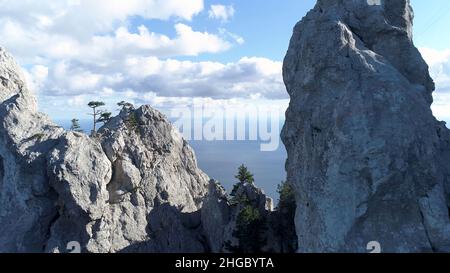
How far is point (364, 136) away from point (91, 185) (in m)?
34.9

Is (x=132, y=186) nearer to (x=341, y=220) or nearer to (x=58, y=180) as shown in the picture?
(x=58, y=180)

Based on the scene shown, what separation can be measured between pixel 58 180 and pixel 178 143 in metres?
22.8

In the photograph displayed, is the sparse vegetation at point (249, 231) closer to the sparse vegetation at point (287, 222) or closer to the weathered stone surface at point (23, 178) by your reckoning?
the sparse vegetation at point (287, 222)

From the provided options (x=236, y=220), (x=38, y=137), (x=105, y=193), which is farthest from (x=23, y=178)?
(x=236, y=220)

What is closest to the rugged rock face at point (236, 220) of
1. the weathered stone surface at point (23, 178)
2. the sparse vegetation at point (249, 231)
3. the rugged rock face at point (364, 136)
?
the sparse vegetation at point (249, 231)

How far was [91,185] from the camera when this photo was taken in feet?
179

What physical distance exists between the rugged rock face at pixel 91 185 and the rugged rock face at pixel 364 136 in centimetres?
2258

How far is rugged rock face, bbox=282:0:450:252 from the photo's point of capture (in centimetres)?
3812

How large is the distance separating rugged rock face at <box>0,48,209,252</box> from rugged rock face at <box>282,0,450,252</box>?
889 inches

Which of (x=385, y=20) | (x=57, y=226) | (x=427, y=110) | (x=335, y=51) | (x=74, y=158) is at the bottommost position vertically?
(x=57, y=226)

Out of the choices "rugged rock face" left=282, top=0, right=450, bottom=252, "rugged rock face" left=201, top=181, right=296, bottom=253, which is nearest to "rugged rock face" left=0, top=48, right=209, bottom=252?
"rugged rock face" left=201, top=181, right=296, bottom=253

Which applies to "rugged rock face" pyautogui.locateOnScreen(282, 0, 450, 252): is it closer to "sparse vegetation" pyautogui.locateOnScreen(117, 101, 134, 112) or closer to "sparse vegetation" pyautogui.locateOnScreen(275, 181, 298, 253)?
"sparse vegetation" pyautogui.locateOnScreen(275, 181, 298, 253)
